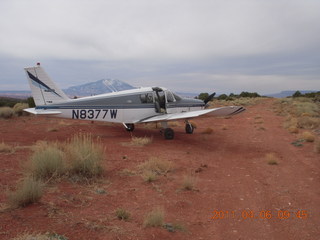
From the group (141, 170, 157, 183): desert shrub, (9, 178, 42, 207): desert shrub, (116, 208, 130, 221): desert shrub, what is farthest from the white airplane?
(9, 178, 42, 207): desert shrub

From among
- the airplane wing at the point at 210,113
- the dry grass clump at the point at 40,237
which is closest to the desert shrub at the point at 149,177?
the dry grass clump at the point at 40,237

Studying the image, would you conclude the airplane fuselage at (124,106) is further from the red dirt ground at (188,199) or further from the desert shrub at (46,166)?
the desert shrub at (46,166)

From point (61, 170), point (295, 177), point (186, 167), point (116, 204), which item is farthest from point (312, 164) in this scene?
point (61, 170)

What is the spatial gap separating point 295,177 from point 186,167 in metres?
2.80

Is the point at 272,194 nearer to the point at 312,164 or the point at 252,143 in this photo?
the point at 312,164

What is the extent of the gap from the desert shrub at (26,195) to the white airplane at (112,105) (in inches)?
279

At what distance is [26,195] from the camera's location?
4.26m

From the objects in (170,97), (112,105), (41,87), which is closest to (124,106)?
(112,105)

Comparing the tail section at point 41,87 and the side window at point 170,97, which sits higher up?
the tail section at point 41,87

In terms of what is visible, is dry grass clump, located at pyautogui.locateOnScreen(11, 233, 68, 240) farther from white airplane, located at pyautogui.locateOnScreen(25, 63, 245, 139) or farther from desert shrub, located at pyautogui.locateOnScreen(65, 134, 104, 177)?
white airplane, located at pyautogui.locateOnScreen(25, 63, 245, 139)

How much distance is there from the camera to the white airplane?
11625 mm

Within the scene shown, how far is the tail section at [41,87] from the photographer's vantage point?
11555mm

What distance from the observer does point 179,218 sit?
4.45 meters

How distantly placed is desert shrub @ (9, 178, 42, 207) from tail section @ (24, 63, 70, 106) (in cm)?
800
